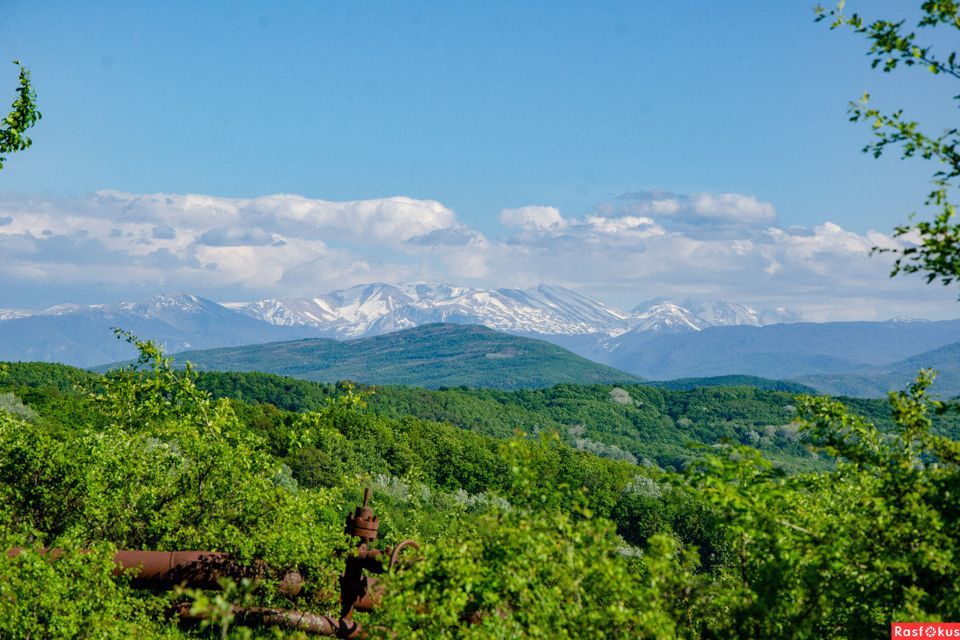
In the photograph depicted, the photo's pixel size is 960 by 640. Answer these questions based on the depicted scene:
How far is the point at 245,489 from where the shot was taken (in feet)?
61.7

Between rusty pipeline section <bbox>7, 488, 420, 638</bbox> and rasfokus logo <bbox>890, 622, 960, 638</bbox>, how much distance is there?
30.2 feet

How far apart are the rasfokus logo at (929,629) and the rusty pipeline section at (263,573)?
9.21 meters

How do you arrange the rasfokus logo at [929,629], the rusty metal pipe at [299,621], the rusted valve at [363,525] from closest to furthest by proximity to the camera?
1. the rasfokus logo at [929,629]
2. the rusty metal pipe at [299,621]
3. the rusted valve at [363,525]

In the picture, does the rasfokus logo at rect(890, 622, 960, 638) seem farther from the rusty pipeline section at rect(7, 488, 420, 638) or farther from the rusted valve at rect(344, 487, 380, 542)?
the rusted valve at rect(344, 487, 380, 542)

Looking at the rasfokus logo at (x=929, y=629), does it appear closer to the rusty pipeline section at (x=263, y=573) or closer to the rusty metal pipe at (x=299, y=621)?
the rusty pipeline section at (x=263, y=573)

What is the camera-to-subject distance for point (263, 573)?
17500mm

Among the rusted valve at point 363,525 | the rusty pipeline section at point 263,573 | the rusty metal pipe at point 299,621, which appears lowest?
the rusty metal pipe at point 299,621

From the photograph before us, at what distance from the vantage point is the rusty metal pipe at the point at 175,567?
15.7 m

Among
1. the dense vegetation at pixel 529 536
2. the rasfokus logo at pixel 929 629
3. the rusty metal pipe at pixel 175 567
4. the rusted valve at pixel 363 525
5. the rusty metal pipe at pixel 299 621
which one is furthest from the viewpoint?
the rusted valve at pixel 363 525

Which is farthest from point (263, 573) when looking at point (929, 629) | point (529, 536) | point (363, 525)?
point (929, 629)

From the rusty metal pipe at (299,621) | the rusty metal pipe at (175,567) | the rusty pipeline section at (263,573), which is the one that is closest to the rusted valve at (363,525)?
the rusty pipeline section at (263,573)

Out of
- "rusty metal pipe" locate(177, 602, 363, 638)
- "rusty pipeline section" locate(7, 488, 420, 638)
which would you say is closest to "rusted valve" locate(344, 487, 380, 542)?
"rusty pipeline section" locate(7, 488, 420, 638)

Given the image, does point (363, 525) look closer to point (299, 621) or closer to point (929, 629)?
point (299, 621)

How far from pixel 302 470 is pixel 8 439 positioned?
200 feet
